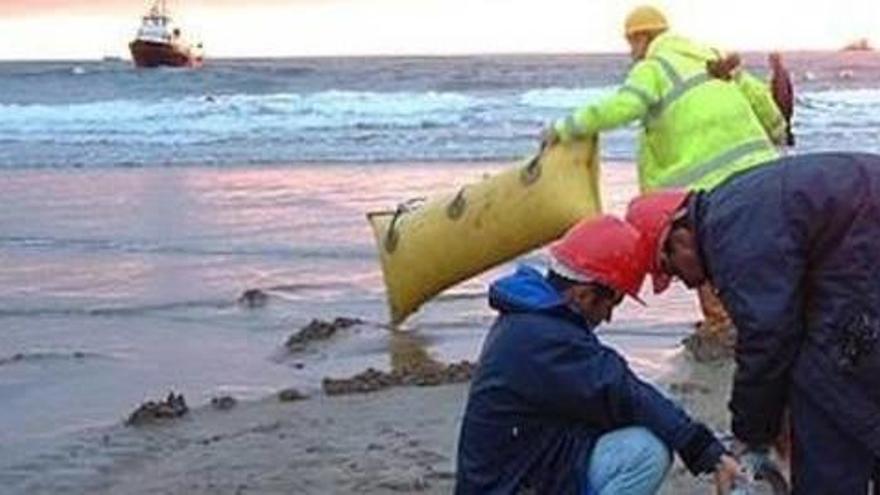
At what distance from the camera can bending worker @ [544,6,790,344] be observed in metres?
7.86

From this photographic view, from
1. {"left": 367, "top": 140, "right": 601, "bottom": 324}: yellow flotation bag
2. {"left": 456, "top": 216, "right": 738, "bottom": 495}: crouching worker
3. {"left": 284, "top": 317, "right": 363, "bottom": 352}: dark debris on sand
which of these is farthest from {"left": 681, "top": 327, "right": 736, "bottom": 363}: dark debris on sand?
{"left": 456, "top": 216, "right": 738, "bottom": 495}: crouching worker

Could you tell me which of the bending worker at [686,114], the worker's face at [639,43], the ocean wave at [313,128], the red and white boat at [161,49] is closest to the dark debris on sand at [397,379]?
the bending worker at [686,114]

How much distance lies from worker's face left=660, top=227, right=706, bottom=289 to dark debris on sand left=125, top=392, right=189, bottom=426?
3918 mm

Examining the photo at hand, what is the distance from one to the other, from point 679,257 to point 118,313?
22.5 feet

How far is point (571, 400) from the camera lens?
4.59 metres

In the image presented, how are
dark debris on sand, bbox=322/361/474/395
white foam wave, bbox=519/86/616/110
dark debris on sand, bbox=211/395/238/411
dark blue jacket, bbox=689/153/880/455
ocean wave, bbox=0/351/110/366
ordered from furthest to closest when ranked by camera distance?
white foam wave, bbox=519/86/616/110, ocean wave, bbox=0/351/110/366, dark debris on sand, bbox=322/361/474/395, dark debris on sand, bbox=211/395/238/411, dark blue jacket, bbox=689/153/880/455

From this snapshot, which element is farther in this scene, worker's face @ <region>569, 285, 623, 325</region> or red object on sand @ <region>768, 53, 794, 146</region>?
red object on sand @ <region>768, 53, 794, 146</region>

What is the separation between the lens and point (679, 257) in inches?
173

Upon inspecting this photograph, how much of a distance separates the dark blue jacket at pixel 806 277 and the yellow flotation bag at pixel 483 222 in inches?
159

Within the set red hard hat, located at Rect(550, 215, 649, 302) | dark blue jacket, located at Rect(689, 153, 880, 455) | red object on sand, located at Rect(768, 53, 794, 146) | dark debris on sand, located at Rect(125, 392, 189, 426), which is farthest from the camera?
red object on sand, located at Rect(768, 53, 794, 146)

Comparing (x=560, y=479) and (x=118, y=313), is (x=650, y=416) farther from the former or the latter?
(x=118, y=313)

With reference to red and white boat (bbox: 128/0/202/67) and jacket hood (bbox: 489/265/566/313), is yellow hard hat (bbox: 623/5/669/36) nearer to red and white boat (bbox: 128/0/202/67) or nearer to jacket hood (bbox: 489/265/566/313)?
jacket hood (bbox: 489/265/566/313)

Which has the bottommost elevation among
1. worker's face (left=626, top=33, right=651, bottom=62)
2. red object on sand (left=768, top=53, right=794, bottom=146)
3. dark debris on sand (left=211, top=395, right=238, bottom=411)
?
dark debris on sand (left=211, top=395, right=238, bottom=411)

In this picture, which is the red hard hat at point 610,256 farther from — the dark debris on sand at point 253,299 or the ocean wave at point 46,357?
the dark debris on sand at point 253,299
